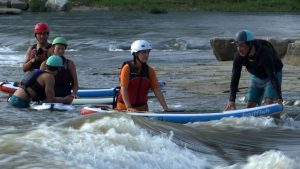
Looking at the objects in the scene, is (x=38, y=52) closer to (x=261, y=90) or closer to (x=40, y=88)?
(x=40, y=88)

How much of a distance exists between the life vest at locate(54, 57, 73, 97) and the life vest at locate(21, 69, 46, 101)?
24 centimetres

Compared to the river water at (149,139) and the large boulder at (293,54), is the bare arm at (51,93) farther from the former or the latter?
the large boulder at (293,54)

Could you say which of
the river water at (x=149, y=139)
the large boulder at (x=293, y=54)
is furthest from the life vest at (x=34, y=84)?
the large boulder at (x=293, y=54)

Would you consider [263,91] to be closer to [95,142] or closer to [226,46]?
[95,142]

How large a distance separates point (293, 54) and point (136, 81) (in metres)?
9.79

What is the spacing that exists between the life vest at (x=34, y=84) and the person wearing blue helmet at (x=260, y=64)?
3.19 metres

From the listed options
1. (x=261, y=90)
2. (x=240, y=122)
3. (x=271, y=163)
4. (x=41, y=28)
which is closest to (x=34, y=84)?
(x=41, y=28)

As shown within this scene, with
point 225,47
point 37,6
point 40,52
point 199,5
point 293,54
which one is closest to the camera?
point 40,52

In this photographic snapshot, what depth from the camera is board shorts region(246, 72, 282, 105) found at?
35.2 feet

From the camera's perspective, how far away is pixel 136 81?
10.7 meters

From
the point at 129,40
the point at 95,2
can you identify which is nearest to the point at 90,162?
the point at 129,40

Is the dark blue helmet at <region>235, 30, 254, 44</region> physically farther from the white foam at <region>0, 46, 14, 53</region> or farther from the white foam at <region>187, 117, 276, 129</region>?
the white foam at <region>0, 46, 14, 53</region>

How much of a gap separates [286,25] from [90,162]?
36.0m

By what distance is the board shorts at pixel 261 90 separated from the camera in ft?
35.2
